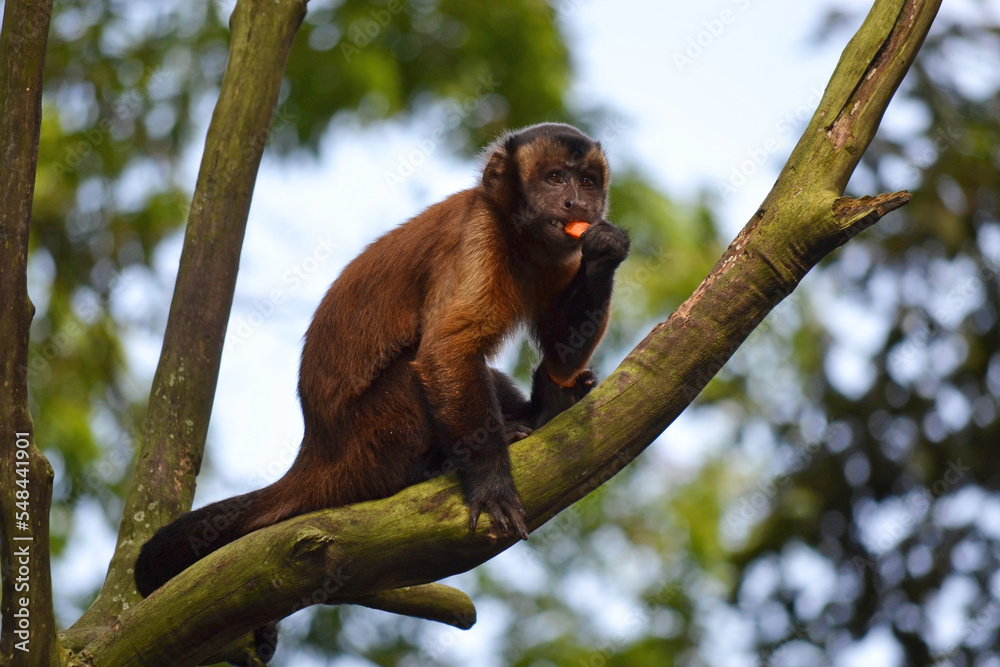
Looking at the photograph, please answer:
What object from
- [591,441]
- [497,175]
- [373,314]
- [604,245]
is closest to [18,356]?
Answer: [373,314]

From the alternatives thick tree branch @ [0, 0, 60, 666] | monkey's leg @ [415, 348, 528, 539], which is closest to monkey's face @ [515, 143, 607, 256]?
monkey's leg @ [415, 348, 528, 539]

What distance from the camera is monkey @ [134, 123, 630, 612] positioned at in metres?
5.10

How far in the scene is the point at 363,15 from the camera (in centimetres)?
1190

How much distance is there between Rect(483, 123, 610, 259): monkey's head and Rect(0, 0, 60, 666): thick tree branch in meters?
2.86

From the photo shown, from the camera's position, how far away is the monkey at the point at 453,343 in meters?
5.10

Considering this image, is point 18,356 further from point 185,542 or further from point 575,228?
point 575,228

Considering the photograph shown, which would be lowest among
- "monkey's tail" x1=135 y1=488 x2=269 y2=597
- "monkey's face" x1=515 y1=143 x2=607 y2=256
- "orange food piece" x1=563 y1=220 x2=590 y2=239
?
"monkey's tail" x1=135 y1=488 x2=269 y2=597

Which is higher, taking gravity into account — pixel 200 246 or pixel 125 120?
pixel 125 120

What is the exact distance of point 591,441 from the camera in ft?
15.3

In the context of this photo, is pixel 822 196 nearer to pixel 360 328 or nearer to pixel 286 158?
pixel 360 328

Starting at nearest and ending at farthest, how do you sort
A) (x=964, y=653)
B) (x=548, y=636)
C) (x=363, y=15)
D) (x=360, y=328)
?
(x=360, y=328) → (x=964, y=653) → (x=363, y=15) → (x=548, y=636)

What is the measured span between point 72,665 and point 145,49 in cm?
1002

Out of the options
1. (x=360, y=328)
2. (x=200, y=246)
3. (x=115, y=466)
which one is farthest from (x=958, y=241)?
(x=115, y=466)

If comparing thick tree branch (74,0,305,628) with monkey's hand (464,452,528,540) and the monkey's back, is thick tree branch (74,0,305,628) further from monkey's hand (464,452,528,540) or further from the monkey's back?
monkey's hand (464,452,528,540)
